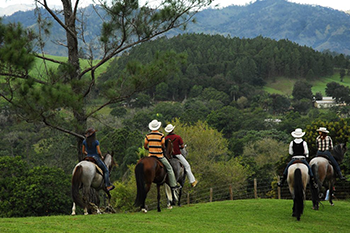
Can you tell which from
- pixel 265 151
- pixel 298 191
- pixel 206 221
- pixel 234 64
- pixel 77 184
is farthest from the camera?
pixel 234 64

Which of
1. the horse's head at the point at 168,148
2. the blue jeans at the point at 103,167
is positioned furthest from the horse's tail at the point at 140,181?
the horse's head at the point at 168,148

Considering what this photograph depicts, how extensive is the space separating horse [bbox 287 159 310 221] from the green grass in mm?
362

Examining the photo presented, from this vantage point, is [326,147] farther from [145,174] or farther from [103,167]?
[103,167]

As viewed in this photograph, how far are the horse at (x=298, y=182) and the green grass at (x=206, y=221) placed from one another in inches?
14.3

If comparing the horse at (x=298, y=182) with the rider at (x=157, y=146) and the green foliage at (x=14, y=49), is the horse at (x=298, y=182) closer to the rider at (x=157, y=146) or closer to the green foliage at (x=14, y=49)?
the rider at (x=157, y=146)

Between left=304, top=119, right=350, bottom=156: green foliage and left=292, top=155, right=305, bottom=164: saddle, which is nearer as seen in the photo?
left=292, top=155, right=305, bottom=164: saddle

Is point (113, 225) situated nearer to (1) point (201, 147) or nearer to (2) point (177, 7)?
(2) point (177, 7)

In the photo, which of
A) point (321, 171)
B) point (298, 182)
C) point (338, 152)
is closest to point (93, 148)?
point (298, 182)

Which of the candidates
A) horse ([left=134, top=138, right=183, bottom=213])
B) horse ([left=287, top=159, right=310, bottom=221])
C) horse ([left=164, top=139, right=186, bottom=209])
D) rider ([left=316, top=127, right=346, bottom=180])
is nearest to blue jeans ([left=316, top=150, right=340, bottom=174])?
rider ([left=316, top=127, right=346, bottom=180])

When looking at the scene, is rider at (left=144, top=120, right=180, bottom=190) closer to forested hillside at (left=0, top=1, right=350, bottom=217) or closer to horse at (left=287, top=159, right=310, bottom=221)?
forested hillside at (left=0, top=1, right=350, bottom=217)

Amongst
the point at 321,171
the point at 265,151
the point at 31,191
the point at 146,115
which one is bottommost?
the point at 31,191

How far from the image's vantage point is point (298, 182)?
32.8 feet

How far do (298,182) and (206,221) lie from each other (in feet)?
7.92

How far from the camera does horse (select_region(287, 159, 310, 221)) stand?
1001 centimetres
